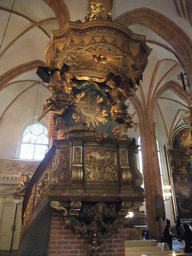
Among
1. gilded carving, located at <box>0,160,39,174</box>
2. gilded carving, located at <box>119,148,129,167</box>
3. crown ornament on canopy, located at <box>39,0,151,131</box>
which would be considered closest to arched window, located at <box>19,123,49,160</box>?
gilded carving, located at <box>0,160,39,174</box>

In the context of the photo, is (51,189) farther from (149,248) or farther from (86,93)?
(149,248)

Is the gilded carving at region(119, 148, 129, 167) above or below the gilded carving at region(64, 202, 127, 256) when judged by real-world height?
above

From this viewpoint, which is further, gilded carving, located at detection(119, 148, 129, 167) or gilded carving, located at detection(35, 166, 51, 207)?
gilded carving, located at detection(35, 166, 51, 207)

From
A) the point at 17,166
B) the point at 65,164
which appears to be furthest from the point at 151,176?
the point at 65,164

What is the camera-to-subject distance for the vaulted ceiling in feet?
27.1

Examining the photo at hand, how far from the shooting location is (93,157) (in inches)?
136

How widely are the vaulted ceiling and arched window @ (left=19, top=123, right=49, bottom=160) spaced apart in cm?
36

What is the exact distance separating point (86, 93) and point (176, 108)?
14.8 meters

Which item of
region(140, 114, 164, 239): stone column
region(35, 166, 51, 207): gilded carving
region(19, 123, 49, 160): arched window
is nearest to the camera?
region(35, 166, 51, 207): gilded carving

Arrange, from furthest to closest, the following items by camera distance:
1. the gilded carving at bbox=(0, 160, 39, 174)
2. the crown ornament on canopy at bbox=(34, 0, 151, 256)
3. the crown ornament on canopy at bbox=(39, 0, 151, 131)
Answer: the gilded carving at bbox=(0, 160, 39, 174)
the crown ornament on canopy at bbox=(39, 0, 151, 131)
the crown ornament on canopy at bbox=(34, 0, 151, 256)

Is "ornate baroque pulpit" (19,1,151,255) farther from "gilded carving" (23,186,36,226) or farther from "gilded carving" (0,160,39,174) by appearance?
"gilded carving" (0,160,39,174)

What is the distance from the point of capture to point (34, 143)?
14.1m

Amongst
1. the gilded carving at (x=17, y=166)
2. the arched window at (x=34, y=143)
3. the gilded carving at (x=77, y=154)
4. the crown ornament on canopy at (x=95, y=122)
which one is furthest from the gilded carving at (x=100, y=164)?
the arched window at (x=34, y=143)

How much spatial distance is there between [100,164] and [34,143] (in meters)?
11.4
